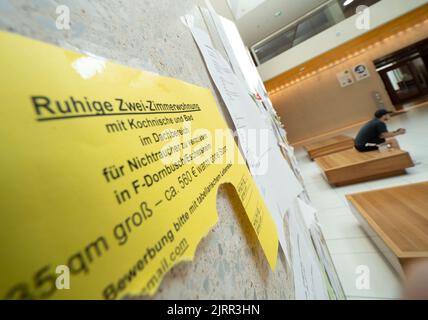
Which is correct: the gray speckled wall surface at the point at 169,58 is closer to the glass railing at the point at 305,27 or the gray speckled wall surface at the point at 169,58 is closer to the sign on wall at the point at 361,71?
Result: the glass railing at the point at 305,27

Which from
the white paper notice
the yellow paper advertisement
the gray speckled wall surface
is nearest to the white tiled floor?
the white paper notice

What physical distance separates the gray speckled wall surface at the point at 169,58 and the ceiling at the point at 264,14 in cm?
628

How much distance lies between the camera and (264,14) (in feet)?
23.0

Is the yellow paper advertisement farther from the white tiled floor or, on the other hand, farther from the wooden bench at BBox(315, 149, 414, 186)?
the wooden bench at BBox(315, 149, 414, 186)

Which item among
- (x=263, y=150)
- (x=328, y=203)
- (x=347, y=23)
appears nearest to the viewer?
(x=263, y=150)

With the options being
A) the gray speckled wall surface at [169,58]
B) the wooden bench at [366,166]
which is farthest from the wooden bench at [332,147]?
the gray speckled wall surface at [169,58]

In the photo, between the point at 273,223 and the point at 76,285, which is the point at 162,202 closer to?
the point at 76,285

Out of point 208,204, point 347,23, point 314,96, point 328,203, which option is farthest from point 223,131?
point 314,96

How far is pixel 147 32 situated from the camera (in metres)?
0.35

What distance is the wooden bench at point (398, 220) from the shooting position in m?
1.69

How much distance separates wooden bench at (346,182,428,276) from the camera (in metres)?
1.69

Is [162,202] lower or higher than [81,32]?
lower

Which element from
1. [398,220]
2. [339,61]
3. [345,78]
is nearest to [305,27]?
[339,61]

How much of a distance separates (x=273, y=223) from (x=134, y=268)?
32 centimetres
